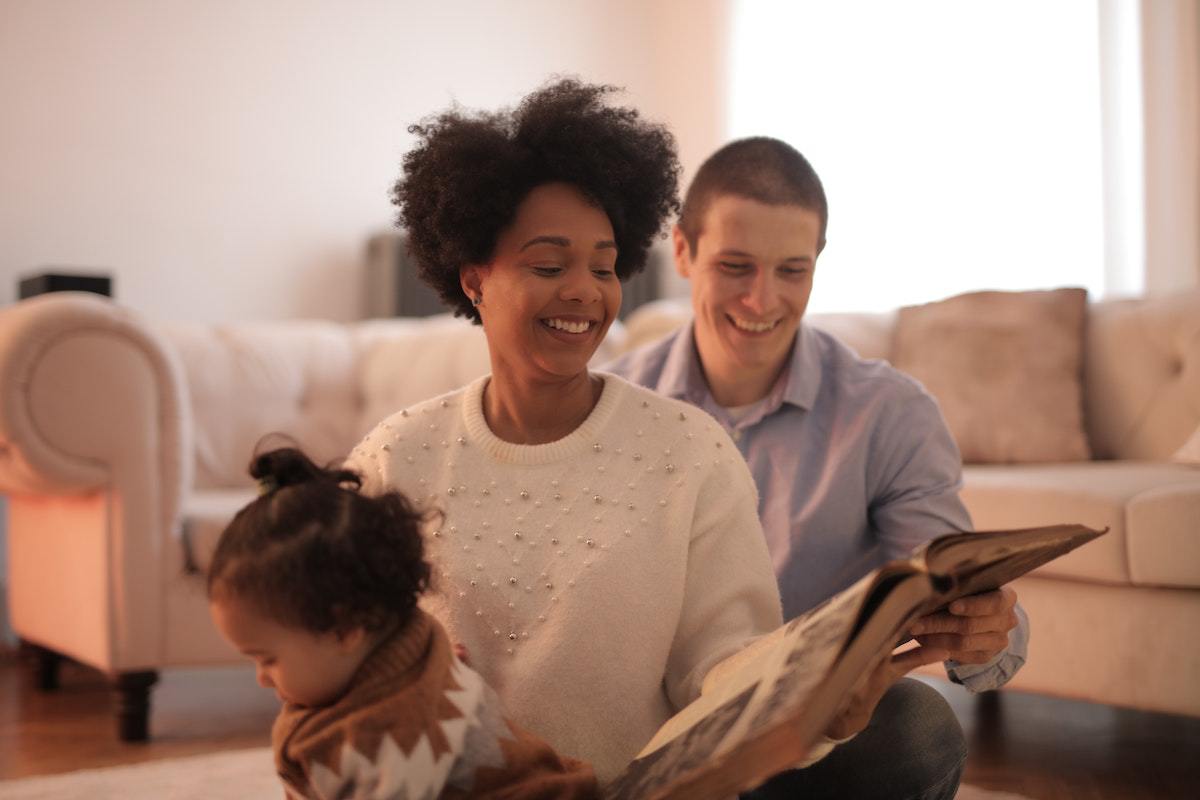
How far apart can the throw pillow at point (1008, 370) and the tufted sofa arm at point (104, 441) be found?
176 centimetres

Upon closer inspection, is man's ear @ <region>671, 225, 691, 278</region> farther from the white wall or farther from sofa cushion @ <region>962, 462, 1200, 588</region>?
the white wall

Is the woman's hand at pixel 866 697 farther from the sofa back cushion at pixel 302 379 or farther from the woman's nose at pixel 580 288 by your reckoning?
the sofa back cushion at pixel 302 379

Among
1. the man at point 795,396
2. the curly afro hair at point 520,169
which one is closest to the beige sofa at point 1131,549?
the man at point 795,396

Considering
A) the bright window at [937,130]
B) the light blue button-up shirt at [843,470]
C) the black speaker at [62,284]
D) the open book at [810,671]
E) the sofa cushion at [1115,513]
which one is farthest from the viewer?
the bright window at [937,130]

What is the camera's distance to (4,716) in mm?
3021

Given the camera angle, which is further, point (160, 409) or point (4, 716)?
point (4, 716)

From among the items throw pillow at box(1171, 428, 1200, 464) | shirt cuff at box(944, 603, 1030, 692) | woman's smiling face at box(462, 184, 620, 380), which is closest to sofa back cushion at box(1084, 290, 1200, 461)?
throw pillow at box(1171, 428, 1200, 464)

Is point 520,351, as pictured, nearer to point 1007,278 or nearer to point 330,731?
point 330,731

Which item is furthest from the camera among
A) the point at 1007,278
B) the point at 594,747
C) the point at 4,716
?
the point at 1007,278

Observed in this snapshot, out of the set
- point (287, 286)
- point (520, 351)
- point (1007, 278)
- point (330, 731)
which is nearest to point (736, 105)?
point (1007, 278)

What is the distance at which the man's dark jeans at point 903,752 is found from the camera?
1.45 m

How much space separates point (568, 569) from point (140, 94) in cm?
414

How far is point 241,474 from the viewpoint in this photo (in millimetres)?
3479

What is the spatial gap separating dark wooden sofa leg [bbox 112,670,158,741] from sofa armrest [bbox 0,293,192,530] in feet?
1.09
